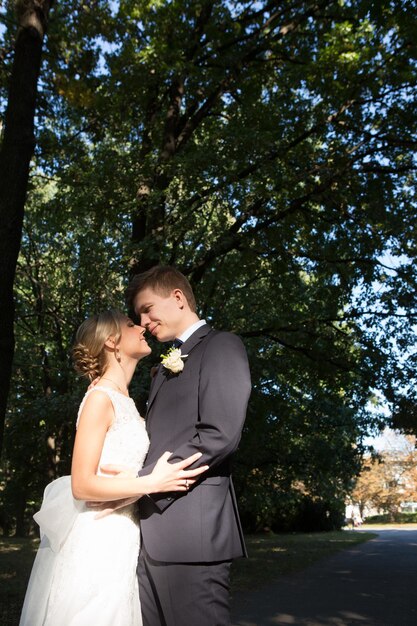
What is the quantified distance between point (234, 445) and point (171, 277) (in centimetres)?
95

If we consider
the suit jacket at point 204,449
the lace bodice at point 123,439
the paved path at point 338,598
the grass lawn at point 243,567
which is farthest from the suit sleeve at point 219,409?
the grass lawn at point 243,567

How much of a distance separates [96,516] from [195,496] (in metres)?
0.67

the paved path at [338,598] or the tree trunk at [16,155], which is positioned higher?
the tree trunk at [16,155]

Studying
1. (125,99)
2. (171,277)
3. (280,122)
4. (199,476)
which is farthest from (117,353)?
(280,122)

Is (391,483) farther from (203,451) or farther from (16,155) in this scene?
(203,451)

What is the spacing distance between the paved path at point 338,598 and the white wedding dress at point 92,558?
18.4ft

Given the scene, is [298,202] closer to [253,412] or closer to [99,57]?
[99,57]

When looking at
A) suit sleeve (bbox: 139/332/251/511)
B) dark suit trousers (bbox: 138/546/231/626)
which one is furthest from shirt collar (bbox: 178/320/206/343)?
dark suit trousers (bbox: 138/546/231/626)

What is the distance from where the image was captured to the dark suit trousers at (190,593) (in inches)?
106

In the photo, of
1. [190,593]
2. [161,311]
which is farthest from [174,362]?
[190,593]

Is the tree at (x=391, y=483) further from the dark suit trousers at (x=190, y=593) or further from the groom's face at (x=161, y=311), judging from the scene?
the dark suit trousers at (x=190, y=593)

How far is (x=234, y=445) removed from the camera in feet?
9.16

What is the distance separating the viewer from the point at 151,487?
2805 millimetres

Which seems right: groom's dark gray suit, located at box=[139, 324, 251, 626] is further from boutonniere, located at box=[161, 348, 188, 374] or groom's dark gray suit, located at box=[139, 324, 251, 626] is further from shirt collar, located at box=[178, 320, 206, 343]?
shirt collar, located at box=[178, 320, 206, 343]
